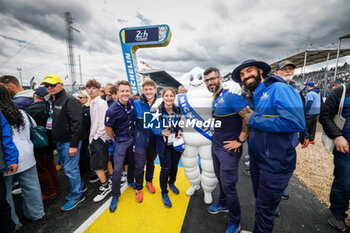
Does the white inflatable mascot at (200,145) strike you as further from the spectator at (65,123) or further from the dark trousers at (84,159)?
the dark trousers at (84,159)

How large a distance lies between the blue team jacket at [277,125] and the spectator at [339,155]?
100 cm

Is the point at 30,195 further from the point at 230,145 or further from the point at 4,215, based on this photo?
the point at 230,145

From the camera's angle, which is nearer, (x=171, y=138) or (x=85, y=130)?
(x=171, y=138)

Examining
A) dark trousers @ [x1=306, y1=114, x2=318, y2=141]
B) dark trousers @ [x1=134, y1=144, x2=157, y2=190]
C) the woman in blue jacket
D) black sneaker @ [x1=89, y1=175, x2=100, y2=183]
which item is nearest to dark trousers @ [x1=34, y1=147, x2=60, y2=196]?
black sneaker @ [x1=89, y1=175, x2=100, y2=183]

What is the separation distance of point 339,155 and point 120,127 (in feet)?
11.1

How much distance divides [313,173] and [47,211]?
18.9 ft

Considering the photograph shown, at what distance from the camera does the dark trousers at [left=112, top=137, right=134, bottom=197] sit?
7.82ft

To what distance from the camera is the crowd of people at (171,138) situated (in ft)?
4.69

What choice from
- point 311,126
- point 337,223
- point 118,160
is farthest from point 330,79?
point 118,160

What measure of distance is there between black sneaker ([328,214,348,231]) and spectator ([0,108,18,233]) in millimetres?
4233

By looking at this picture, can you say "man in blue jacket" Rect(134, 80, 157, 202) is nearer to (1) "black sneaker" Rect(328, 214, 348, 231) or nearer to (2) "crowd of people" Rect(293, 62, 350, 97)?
(1) "black sneaker" Rect(328, 214, 348, 231)

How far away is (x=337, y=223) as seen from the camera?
6.39 ft

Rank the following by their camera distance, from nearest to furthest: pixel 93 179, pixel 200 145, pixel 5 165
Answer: pixel 5 165
pixel 200 145
pixel 93 179

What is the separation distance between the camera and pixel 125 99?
2.37m
